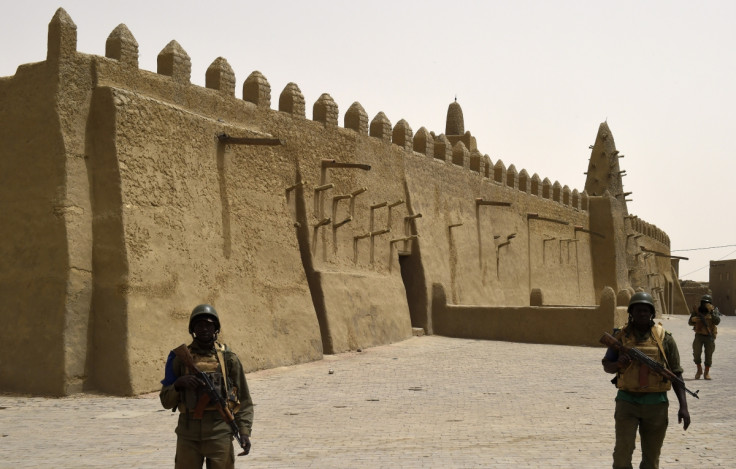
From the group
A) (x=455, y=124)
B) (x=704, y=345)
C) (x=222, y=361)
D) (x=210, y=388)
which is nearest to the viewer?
(x=210, y=388)

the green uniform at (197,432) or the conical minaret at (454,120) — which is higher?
the conical minaret at (454,120)

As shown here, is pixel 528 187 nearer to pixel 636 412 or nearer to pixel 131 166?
pixel 131 166

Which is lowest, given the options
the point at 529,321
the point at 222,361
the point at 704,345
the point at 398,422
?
the point at 398,422

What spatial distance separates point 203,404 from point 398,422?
14.7ft

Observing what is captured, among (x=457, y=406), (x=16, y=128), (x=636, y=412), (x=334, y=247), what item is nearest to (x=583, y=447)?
(x=636, y=412)

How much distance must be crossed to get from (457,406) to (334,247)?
793 centimetres

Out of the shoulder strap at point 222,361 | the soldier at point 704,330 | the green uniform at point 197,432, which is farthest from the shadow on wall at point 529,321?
the green uniform at point 197,432

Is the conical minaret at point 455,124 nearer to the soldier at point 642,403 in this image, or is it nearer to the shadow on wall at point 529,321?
the shadow on wall at point 529,321

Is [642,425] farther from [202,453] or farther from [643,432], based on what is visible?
[202,453]

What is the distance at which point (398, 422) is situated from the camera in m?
9.09

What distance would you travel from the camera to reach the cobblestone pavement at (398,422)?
717 cm

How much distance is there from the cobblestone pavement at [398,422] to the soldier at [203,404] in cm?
201

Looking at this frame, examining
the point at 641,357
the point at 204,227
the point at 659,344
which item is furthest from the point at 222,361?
the point at 204,227

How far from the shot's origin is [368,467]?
6801mm
